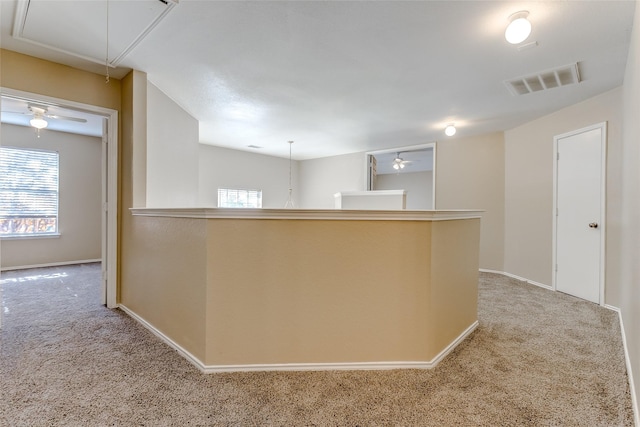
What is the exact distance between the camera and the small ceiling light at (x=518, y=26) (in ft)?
6.35

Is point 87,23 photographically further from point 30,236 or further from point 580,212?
point 580,212

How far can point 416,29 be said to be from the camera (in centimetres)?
217

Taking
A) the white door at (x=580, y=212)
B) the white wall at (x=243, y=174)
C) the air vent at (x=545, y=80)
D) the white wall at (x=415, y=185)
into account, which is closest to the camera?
the air vent at (x=545, y=80)

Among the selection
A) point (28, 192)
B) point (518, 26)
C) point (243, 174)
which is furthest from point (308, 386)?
point (28, 192)

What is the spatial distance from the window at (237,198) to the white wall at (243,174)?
0.11 metres

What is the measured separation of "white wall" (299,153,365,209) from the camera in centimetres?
686

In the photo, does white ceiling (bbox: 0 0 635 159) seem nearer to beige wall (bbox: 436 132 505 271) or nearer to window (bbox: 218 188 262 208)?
beige wall (bbox: 436 132 505 271)

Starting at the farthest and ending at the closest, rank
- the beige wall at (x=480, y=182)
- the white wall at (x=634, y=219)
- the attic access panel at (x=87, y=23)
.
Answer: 1. the beige wall at (x=480, y=182)
2. the attic access panel at (x=87, y=23)
3. the white wall at (x=634, y=219)

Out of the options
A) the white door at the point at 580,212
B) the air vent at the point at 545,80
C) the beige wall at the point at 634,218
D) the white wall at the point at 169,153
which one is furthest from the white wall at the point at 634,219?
the white wall at the point at 169,153

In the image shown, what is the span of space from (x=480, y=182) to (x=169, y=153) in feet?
16.7

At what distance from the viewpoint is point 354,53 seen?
99.2 inches

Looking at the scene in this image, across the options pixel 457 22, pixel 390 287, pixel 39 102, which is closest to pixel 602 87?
pixel 457 22

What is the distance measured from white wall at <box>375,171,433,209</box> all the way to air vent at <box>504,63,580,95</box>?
22.0ft

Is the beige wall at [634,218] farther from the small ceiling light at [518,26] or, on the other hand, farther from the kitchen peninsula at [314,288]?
the kitchen peninsula at [314,288]
